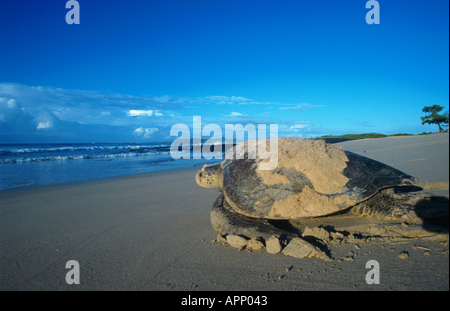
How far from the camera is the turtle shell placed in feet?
9.79

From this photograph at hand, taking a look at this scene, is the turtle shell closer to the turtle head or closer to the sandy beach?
the sandy beach

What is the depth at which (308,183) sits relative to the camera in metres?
3.12

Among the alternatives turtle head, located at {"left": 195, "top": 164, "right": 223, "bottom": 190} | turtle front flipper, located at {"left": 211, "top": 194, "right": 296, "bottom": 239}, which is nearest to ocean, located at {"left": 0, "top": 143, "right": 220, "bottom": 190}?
turtle head, located at {"left": 195, "top": 164, "right": 223, "bottom": 190}

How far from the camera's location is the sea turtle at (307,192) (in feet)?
9.73

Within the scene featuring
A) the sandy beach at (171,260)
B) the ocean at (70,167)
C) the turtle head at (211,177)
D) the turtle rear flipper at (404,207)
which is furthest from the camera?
the ocean at (70,167)

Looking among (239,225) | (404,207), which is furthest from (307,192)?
(404,207)

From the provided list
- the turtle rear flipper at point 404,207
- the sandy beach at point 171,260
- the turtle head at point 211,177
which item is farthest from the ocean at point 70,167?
the turtle rear flipper at point 404,207

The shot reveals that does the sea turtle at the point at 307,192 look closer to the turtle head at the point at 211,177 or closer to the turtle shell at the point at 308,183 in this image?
the turtle shell at the point at 308,183

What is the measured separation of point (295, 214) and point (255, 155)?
1.18 m

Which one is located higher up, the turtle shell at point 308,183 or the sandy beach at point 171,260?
the turtle shell at point 308,183

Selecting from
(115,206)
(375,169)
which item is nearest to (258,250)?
(375,169)

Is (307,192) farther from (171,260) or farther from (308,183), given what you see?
(171,260)

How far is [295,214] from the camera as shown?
2969 millimetres
